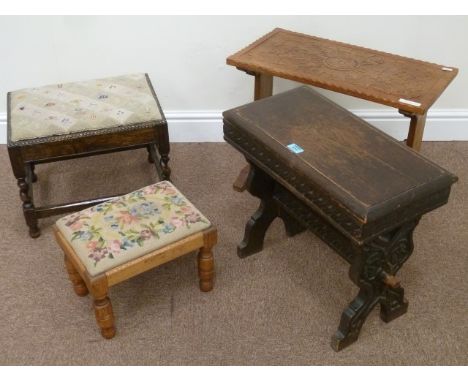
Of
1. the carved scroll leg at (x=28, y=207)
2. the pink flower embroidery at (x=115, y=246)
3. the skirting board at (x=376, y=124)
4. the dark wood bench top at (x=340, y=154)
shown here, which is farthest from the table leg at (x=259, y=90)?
the carved scroll leg at (x=28, y=207)

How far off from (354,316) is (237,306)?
0.44m

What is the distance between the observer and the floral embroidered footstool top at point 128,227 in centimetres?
184

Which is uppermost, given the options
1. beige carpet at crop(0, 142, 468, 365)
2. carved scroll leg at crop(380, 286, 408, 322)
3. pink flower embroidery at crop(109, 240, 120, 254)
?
pink flower embroidery at crop(109, 240, 120, 254)

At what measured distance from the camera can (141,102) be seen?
2.37 metres

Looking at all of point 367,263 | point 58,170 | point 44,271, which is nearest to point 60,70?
point 58,170

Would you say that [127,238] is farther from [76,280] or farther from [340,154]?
[340,154]

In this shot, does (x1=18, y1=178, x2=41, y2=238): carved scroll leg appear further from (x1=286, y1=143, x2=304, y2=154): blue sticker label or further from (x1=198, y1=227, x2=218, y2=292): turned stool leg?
(x1=286, y1=143, x2=304, y2=154): blue sticker label

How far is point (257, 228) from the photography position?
7.48 ft

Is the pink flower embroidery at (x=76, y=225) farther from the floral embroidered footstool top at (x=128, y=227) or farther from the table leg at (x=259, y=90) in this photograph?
the table leg at (x=259, y=90)

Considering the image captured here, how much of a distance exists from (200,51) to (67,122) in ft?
2.71

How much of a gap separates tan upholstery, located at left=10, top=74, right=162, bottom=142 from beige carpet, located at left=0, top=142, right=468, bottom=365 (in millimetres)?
477

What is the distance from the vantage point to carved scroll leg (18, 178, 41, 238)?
231 cm

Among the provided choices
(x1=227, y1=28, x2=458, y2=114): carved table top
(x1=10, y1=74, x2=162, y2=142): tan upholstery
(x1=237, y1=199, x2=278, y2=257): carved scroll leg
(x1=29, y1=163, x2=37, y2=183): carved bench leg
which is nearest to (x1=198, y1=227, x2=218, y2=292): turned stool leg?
(x1=237, y1=199, x2=278, y2=257): carved scroll leg

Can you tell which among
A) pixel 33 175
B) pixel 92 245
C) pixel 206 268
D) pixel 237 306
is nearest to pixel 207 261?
pixel 206 268
